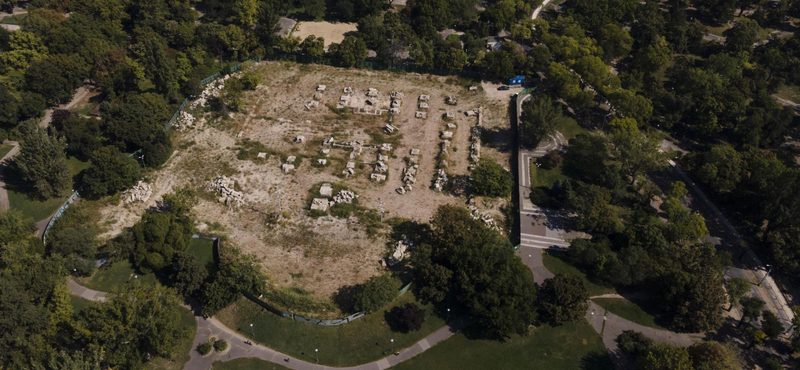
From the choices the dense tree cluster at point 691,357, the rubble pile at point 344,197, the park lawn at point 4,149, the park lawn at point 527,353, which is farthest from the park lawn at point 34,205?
the dense tree cluster at point 691,357

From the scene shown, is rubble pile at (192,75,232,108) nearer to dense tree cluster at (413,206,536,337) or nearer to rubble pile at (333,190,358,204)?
rubble pile at (333,190,358,204)

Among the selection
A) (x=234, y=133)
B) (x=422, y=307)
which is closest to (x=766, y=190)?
(x=422, y=307)

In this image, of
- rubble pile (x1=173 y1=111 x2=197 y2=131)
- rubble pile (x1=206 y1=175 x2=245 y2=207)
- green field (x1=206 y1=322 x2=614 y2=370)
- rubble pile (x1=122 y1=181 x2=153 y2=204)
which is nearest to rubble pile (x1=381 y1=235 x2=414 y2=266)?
green field (x1=206 y1=322 x2=614 y2=370)

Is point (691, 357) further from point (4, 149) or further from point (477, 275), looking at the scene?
point (4, 149)

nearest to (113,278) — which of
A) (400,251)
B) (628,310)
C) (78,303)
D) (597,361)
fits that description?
(78,303)

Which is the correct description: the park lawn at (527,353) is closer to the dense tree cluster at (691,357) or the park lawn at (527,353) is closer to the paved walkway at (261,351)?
the paved walkway at (261,351)

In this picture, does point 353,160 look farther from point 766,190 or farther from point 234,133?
point 766,190

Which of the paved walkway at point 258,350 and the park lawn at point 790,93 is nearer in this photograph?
the paved walkway at point 258,350
